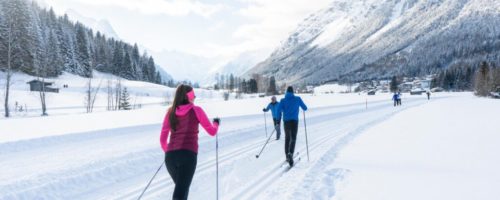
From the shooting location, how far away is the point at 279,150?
12234 millimetres

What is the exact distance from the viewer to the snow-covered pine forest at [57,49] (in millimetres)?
55375

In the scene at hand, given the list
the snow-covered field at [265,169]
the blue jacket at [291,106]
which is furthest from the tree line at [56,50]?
the blue jacket at [291,106]

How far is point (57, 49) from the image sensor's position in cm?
7444

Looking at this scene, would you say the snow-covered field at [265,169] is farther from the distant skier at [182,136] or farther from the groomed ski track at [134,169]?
the distant skier at [182,136]

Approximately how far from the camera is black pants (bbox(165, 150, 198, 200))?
469 cm

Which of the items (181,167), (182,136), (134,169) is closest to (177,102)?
(182,136)

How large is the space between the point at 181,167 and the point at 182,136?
1.31 feet

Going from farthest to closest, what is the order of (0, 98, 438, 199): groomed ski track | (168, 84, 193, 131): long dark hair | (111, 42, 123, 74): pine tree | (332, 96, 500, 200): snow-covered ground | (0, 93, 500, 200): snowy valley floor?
(111, 42, 123, 74): pine tree
(0, 98, 438, 199): groomed ski track
(0, 93, 500, 200): snowy valley floor
(332, 96, 500, 200): snow-covered ground
(168, 84, 193, 131): long dark hair

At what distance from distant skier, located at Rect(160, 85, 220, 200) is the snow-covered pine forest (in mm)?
34968

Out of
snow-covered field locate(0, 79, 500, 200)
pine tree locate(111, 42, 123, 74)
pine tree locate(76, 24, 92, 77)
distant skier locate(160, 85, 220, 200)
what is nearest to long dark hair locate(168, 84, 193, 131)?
distant skier locate(160, 85, 220, 200)

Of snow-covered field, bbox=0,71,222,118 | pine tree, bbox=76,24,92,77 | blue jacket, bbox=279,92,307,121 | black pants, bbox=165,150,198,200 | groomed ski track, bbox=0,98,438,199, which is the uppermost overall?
pine tree, bbox=76,24,92,77

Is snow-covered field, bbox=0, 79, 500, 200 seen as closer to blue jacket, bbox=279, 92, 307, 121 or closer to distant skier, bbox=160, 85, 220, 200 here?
blue jacket, bbox=279, 92, 307, 121

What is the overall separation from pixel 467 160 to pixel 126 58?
9802 centimetres

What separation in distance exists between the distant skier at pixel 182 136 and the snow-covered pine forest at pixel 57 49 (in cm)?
3497
